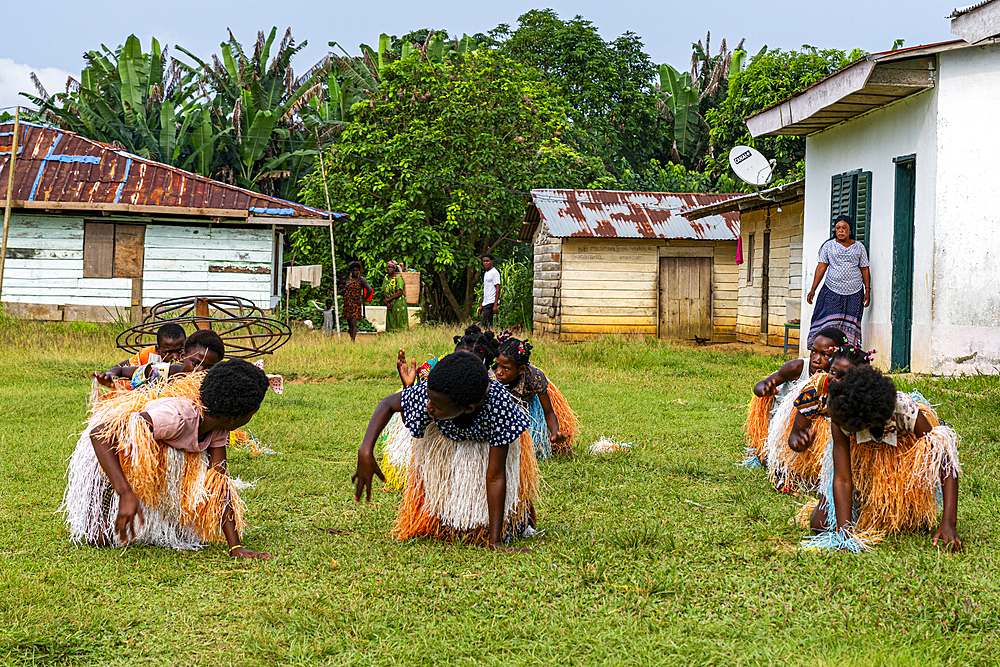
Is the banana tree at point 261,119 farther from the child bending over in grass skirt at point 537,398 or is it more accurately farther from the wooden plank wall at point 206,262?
the child bending over in grass skirt at point 537,398

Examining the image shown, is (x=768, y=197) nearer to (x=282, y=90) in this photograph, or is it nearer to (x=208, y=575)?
(x=208, y=575)

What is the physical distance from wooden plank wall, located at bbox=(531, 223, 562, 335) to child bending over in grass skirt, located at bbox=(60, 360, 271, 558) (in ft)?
47.1

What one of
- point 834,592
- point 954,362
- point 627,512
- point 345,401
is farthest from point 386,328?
point 834,592

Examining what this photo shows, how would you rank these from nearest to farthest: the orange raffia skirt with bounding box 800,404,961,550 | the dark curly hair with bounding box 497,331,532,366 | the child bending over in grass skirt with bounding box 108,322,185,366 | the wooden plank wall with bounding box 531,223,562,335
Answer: the orange raffia skirt with bounding box 800,404,961,550
the dark curly hair with bounding box 497,331,532,366
the child bending over in grass skirt with bounding box 108,322,185,366
the wooden plank wall with bounding box 531,223,562,335

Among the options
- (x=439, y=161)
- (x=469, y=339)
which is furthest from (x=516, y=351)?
(x=439, y=161)

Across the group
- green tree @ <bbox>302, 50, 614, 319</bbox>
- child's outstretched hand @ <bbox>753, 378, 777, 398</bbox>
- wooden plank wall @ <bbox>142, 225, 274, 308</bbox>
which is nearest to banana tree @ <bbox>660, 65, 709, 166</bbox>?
green tree @ <bbox>302, 50, 614, 319</bbox>

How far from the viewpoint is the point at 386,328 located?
62.2ft

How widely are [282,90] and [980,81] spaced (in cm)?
1882

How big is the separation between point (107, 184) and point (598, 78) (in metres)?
18.3

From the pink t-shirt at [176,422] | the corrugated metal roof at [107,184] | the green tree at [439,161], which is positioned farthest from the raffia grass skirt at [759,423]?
the green tree at [439,161]

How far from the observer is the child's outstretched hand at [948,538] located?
4.13 metres

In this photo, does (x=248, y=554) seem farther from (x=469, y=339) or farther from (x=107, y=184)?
(x=107, y=184)

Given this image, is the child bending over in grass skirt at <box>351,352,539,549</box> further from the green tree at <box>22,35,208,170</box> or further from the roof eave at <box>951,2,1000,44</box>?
the green tree at <box>22,35,208,170</box>

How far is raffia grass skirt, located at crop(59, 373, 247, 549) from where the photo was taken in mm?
4145
